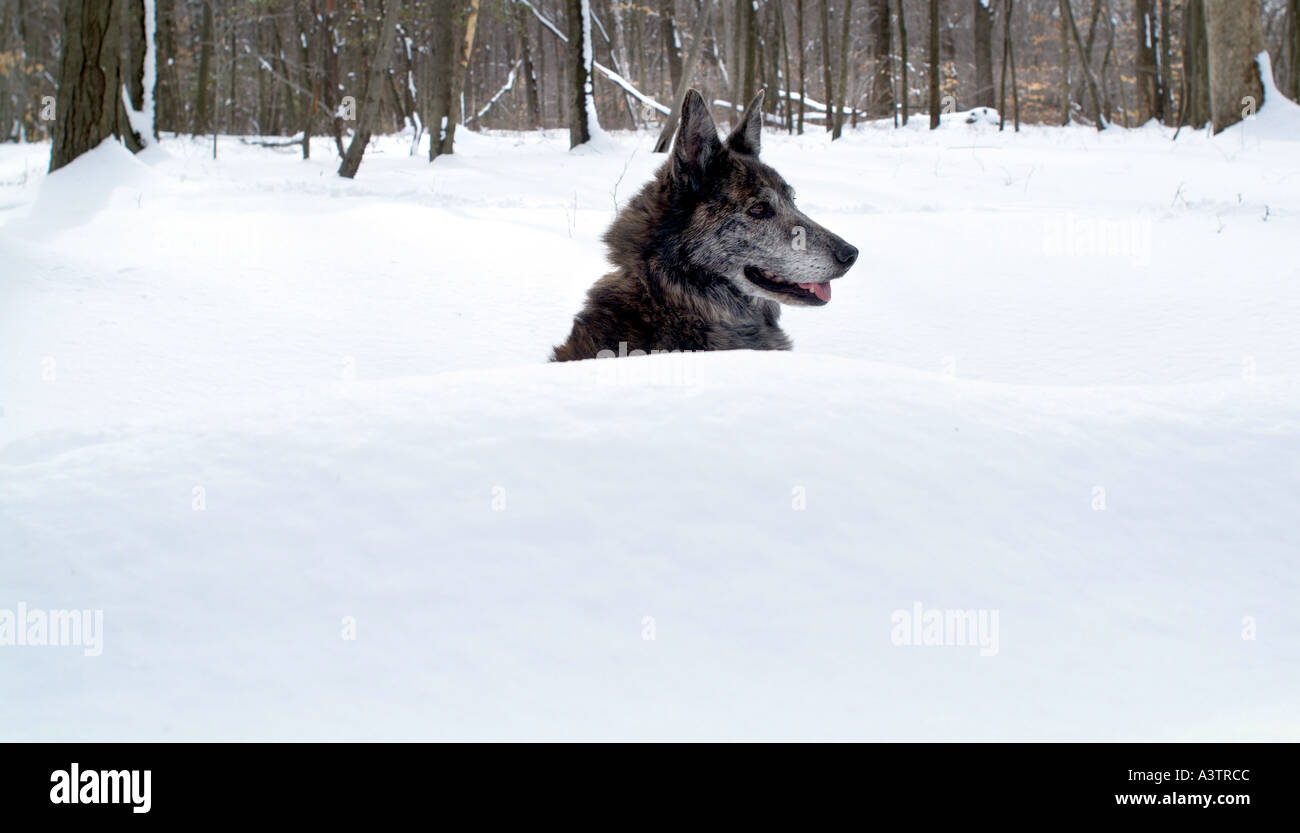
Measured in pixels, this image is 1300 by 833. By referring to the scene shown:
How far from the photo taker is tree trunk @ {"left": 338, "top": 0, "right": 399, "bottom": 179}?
11.4m

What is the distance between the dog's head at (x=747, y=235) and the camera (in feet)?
13.3

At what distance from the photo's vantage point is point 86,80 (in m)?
9.64

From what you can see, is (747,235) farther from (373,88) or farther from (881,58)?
(881,58)

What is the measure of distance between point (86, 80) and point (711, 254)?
876 centimetres

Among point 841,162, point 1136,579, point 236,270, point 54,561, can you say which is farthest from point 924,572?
point 841,162

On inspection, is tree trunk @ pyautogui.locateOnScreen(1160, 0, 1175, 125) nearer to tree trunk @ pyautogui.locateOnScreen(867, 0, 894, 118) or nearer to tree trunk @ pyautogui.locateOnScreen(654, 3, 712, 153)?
tree trunk @ pyautogui.locateOnScreen(867, 0, 894, 118)

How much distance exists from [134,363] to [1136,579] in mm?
5225

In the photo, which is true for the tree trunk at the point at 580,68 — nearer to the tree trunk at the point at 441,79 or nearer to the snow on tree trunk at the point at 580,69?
the snow on tree trunk at the point at 580,69

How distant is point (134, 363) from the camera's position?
529 cm

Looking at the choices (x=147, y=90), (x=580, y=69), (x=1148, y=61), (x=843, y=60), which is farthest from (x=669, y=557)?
(x=1148, y=61)

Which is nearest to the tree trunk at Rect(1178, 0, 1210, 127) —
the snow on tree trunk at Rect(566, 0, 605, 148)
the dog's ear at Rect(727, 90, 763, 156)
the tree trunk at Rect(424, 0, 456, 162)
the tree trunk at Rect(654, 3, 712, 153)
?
the tree trunk at Rect(654, 3, 712, 153)

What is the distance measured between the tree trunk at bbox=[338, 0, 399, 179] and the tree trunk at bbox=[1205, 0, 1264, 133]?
11117 millimetres

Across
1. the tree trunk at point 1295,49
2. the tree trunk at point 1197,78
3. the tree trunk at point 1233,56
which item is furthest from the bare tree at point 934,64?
the tree trunk at point 1233,56

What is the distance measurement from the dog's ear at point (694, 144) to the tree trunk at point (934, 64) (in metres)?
17.0
